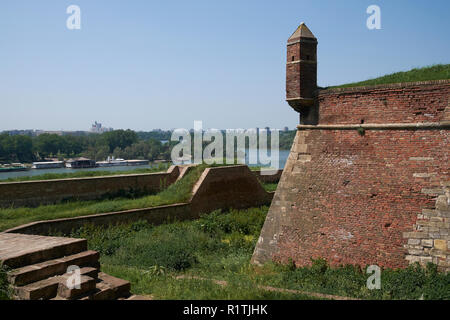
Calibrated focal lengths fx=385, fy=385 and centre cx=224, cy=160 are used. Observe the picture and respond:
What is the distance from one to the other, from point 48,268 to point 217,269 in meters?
4.29

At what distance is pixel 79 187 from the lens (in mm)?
13898

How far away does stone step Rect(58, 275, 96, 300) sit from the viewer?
193 inches

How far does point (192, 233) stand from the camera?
11.9m

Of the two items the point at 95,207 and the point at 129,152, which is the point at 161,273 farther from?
the point at 129,152

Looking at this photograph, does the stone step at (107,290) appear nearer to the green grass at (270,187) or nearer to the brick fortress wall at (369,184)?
the brick fortress wall at (369,184)

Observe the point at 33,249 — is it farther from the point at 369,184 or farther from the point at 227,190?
the point at 227,190

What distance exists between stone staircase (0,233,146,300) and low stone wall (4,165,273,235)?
490 cm

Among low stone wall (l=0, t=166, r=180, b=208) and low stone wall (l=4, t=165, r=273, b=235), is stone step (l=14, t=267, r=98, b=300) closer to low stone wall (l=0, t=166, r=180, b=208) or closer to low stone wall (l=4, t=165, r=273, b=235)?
low stone wall (l=4, t=165, r=273, b=235)

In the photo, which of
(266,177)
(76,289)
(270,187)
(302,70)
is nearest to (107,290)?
(76,289)

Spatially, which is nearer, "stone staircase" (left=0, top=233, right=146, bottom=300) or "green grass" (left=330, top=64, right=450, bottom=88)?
"stone staircase" (left=0, top=233, right=146, bottom=300)

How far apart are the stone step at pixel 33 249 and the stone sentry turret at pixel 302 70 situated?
19.1 feet

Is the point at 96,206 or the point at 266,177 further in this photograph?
the point at 266,177

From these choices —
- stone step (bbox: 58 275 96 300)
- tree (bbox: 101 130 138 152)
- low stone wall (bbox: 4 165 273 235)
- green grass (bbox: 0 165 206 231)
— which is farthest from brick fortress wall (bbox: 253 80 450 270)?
tree (bbox: 101 130 138 152)
